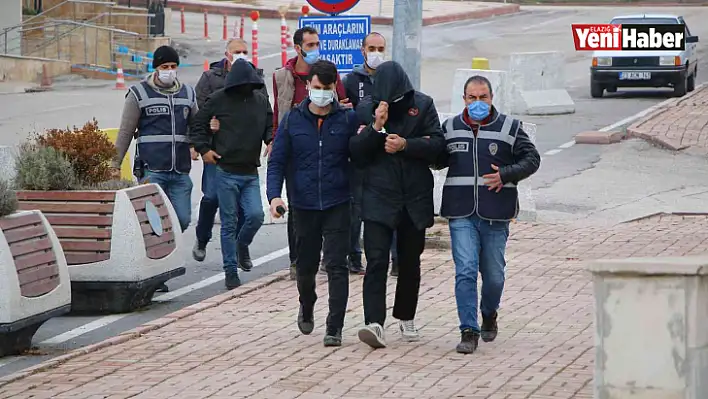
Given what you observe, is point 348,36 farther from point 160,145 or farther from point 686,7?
point 686,7

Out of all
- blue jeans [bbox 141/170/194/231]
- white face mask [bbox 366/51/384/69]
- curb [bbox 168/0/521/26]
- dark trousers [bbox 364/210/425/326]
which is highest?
curb [bbox 168/0/521/26]

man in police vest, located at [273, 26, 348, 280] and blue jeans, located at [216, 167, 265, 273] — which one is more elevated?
man in police vest, located at [273, 26, 348, 280]

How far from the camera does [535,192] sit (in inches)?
683

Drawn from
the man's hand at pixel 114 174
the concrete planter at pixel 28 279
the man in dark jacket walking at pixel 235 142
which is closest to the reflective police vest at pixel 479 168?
the concrete planter at pixel 28 279

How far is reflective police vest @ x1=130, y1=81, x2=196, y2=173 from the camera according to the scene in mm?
11648

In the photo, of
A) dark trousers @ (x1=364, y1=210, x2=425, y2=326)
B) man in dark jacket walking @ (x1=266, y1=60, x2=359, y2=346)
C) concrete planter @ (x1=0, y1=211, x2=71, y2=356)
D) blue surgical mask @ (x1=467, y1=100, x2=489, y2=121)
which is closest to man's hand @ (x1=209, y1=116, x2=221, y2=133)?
concrete planter @ (x1=0, y1=211, x2=71, y2=356)

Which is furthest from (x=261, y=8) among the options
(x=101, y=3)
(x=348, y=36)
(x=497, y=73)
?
(x=348, y=36)

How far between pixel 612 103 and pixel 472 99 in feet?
66.5

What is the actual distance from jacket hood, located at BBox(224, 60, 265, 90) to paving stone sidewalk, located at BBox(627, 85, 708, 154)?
10.7m

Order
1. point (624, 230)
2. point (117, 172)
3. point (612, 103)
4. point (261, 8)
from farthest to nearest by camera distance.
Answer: point (261, 8), point (612, 103), point (624, 230), point (117, 172)

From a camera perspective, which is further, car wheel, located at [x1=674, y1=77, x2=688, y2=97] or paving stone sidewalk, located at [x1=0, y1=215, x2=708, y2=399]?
car wheel, located at [x1=674, y1=77, x2=688, y2=97]

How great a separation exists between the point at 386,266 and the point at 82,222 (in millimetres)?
2630

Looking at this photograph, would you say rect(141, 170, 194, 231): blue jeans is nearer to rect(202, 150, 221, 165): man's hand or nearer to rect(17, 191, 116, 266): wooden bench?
rect(202, 150, 221, 165): man's hand

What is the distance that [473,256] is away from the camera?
8883mm
